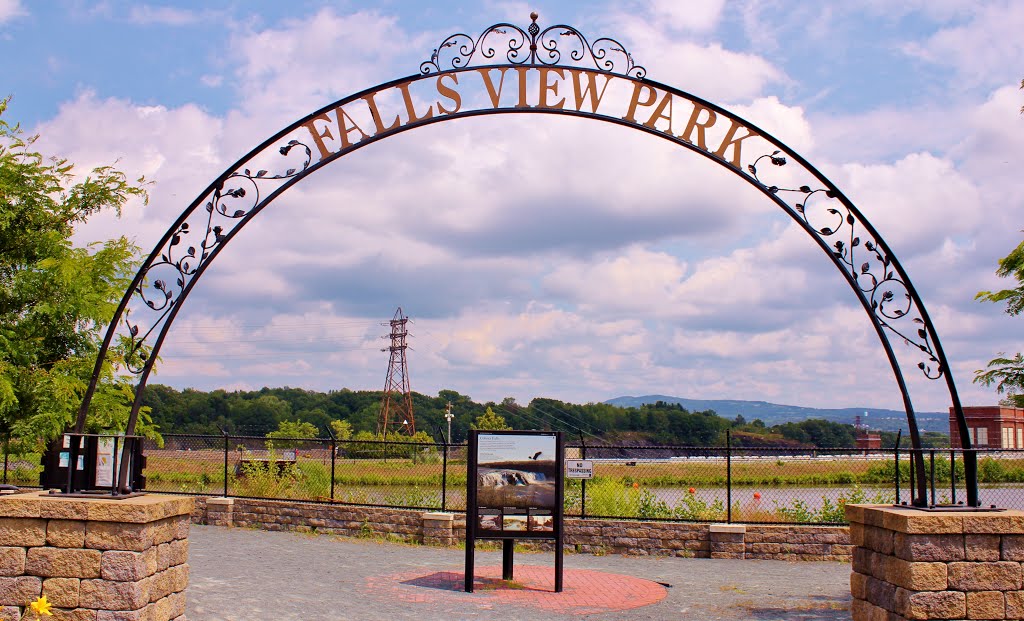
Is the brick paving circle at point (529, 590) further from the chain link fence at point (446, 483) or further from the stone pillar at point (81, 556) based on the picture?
the stone pillar at point (81, 556)

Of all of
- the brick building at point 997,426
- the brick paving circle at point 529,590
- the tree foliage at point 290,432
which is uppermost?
the brick building at point 997,426

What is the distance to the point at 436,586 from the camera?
11.0 m

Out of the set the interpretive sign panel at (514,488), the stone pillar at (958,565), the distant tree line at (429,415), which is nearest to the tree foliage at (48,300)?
the interpretive sign panel at (514,488)

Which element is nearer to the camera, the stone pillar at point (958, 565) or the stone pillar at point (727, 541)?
the stone pillar at point (958, 565)

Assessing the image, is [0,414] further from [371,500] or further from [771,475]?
[771,475]

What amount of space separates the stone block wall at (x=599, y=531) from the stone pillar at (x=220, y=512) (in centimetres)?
2

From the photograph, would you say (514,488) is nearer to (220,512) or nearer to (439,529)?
(439,529)

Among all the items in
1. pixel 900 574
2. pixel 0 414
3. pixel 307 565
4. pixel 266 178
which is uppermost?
pixel 266 178

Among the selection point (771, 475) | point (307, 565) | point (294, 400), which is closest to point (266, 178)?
point (307, 565)

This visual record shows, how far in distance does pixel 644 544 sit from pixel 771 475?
20.3m

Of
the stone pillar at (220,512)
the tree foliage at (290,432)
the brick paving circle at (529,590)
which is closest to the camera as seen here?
the brick paving circle at (529,590)

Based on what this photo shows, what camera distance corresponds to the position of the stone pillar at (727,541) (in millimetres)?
13750

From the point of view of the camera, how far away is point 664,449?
14977 mm

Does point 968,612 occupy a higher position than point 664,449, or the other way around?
point 664,449
